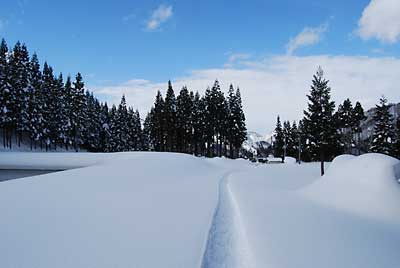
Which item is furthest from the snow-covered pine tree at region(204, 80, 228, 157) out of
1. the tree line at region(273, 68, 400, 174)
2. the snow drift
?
the snow drift

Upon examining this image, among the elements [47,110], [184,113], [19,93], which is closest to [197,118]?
[184,113]

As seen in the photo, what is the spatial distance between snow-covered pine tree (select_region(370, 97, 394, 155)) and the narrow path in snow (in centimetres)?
4340

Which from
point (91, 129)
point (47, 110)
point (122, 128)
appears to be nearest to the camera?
point (47, 110)

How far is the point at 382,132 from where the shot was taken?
142 ft

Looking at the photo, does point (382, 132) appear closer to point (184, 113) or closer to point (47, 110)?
point (184, 113)

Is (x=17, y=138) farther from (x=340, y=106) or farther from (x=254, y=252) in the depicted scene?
(x=340, y=106)

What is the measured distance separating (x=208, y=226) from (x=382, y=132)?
4710 cm

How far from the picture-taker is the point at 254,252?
5.51 m

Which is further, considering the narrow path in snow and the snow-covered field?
the narrow path in snow

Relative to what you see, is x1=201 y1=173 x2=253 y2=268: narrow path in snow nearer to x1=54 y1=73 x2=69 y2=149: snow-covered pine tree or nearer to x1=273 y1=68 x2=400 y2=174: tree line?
x1=273 y1=68 x2=400 y2=174: tree line

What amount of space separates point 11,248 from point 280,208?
7976 mm

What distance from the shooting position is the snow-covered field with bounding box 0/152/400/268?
187 inches

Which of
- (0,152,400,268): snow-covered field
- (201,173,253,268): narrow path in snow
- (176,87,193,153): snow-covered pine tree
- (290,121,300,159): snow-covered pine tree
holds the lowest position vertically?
(201,173,253,268): narrow path in snow

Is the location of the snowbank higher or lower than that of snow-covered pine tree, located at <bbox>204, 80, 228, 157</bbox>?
lower
